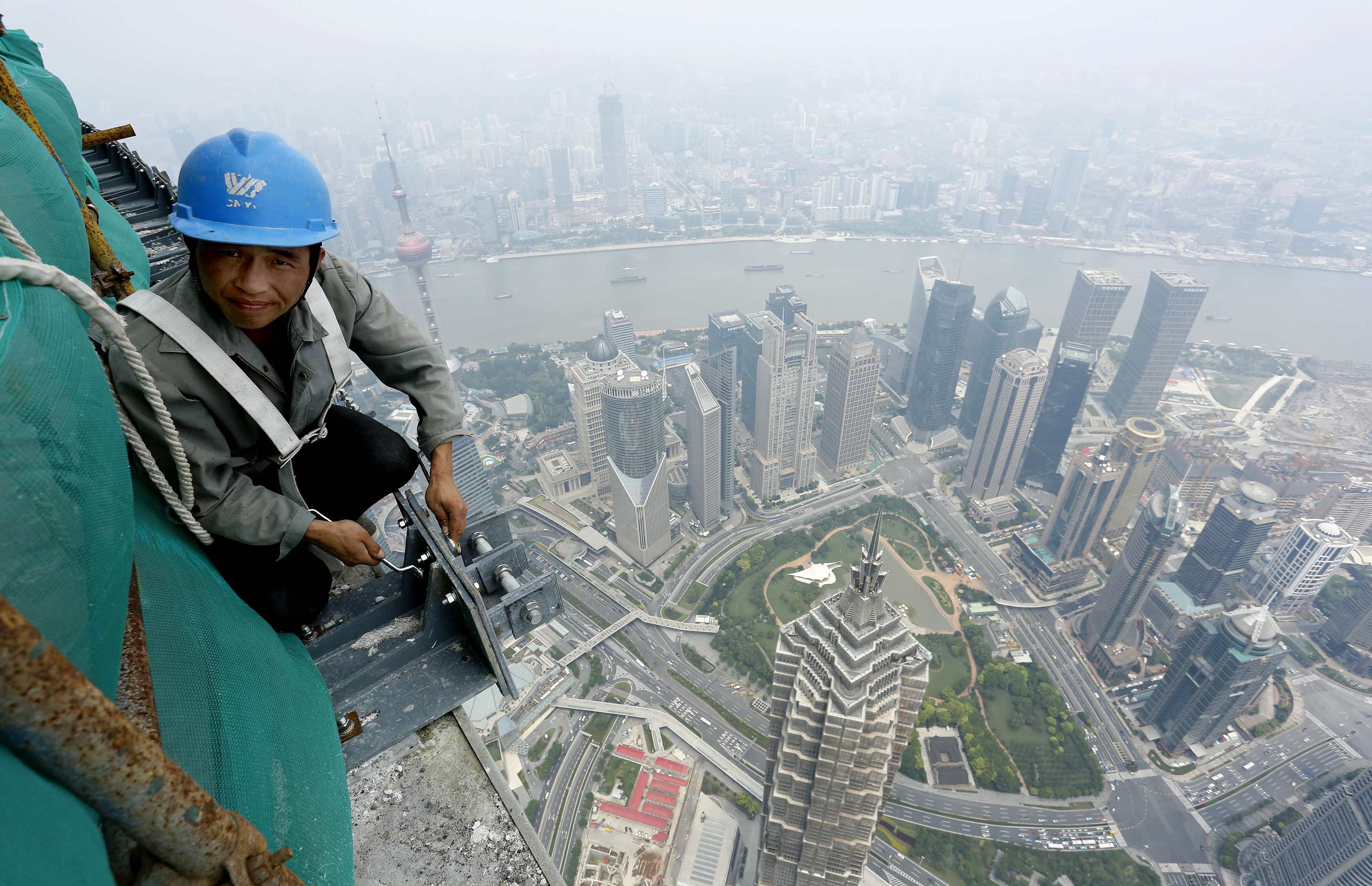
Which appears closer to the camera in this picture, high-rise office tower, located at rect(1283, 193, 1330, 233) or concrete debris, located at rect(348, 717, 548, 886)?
concrete debris, located at rect(348, 717, 548, 886)

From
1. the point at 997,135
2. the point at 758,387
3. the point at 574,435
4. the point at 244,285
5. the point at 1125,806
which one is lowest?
the point at 1125,806

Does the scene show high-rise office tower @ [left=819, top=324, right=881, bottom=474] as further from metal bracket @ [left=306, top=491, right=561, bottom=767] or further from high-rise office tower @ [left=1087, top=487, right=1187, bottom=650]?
metal bracket @ [left=306, top=491, right=561, bottom=767]

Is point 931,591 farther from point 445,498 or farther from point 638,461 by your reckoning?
point 445,498

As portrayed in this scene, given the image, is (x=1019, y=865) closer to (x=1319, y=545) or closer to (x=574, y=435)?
(x=1319, y=545)

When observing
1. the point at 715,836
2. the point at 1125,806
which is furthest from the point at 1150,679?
the point at 715,836

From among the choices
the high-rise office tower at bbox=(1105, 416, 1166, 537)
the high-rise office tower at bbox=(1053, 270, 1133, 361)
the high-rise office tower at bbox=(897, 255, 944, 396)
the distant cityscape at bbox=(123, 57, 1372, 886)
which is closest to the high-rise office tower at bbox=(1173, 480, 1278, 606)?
the distant cityscape at bbox=(123, 57, 1372, 886)
